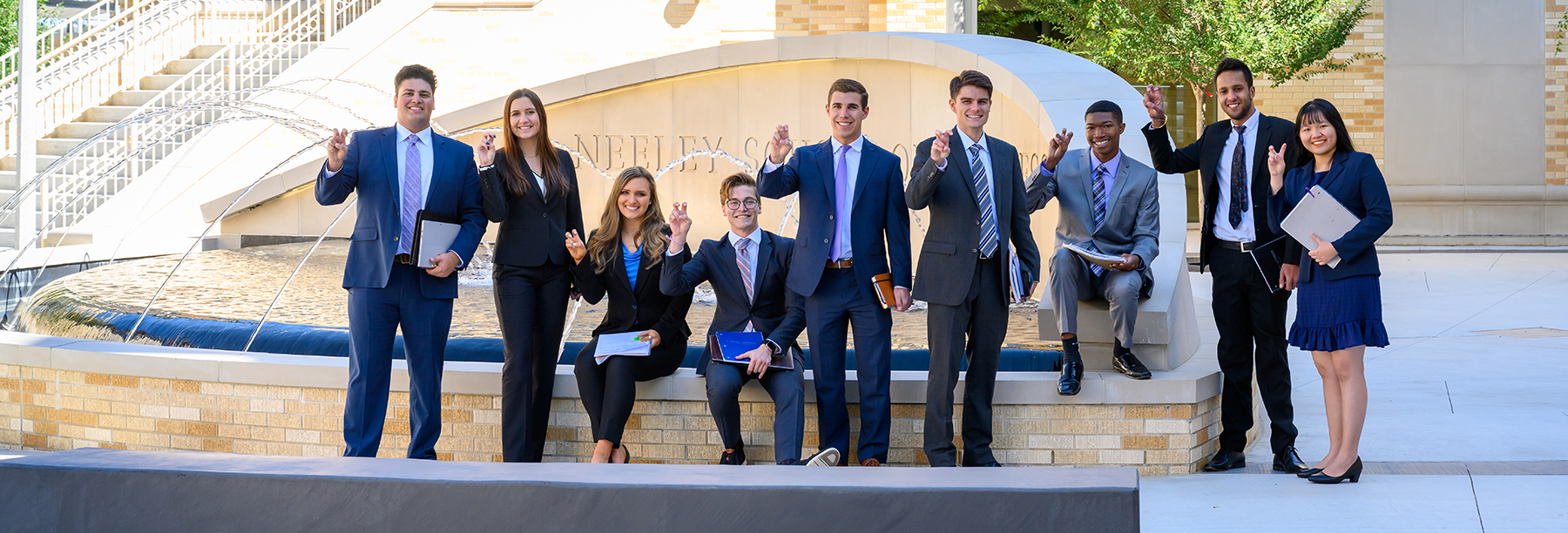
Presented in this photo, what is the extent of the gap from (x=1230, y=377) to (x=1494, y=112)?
18.7 m

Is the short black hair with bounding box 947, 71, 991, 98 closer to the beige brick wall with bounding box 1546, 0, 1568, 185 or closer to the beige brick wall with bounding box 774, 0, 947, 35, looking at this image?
the beige brick wall with bounding box 774, 0, 947, 35

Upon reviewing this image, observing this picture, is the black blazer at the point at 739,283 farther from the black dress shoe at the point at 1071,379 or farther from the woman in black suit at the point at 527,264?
the black dress shoe at the point at 1071,379

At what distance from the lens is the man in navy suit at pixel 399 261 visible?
5.10 m

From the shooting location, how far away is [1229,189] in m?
5.64

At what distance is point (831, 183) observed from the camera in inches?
208

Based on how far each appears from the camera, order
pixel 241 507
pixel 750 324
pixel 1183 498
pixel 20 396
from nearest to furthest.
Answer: pixel 241 507 → pixel 1183 498 → pixel 750 324 → pixel 20 396

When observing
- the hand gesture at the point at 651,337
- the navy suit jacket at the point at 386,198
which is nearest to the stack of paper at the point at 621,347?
the hand gesture at the point at 651,337

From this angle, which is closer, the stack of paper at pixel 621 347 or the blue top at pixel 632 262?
the stack of paper at pixel 621 347

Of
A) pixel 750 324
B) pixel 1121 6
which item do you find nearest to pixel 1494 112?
pixel 1121 6

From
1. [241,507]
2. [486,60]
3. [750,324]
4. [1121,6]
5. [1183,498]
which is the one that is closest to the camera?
[241,507]

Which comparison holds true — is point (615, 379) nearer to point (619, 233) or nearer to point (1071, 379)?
point (619, 233)

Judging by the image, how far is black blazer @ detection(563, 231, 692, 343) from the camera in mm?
5508

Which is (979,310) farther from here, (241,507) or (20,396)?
(20,396)

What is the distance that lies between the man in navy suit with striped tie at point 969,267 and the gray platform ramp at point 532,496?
180cm
